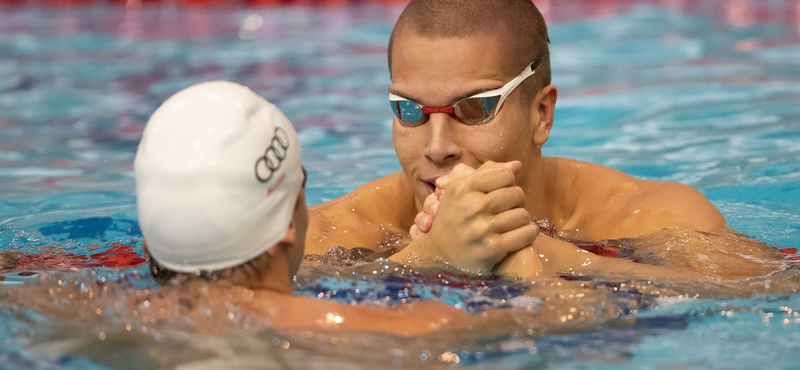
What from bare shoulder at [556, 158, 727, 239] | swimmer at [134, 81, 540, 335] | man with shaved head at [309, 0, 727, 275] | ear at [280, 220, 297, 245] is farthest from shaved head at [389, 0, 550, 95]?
ear at [280, 220, 297, 245]

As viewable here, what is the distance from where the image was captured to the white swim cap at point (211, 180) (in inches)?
95.3

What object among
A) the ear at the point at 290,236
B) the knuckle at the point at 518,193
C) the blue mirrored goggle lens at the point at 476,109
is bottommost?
the ear at the point at 290,236

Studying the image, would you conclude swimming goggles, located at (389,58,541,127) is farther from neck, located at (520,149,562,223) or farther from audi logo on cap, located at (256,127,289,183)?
audi logo on cap, located at (256,127,289,183)

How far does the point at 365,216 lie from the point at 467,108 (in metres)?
0.89

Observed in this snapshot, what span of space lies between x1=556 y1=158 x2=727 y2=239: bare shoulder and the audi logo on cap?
1.78 m

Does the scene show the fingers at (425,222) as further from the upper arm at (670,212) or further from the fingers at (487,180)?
the upper arm at (670,212)

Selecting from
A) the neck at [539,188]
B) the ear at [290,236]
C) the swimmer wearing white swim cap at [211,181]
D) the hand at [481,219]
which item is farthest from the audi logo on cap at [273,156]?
the neck at [539,188]

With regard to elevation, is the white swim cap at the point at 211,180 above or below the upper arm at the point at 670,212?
above

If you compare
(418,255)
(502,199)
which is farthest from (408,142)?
(502,199)

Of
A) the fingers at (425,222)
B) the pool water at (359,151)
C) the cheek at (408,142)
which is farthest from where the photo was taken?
the cheek at (408,142)

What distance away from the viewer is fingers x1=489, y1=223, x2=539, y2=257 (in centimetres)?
309

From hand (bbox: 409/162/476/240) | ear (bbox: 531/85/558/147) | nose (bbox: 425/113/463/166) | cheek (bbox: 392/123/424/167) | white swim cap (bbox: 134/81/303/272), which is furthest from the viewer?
ear (bbox: 531/85/558/147)

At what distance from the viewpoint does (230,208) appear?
8.09ft

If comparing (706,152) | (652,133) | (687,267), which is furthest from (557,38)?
(687,267)
